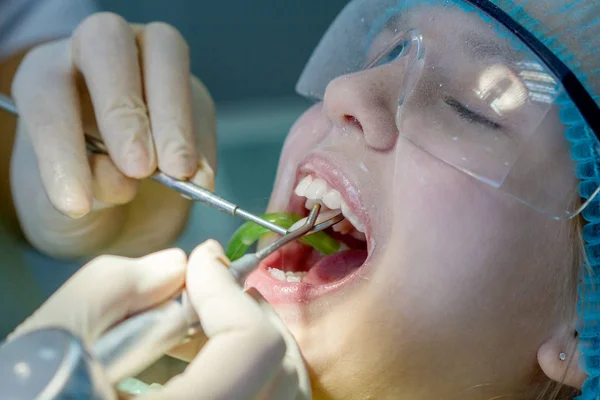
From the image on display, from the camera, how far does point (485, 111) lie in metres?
0.88

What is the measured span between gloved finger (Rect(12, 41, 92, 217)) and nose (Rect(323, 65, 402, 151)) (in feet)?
1.43

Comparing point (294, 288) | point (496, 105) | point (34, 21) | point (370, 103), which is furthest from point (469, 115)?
point (34, 21)

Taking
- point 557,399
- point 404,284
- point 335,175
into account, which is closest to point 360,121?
point 335,175

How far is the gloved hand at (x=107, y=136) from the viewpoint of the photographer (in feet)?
3.62

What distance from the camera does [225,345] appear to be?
2.55 ft

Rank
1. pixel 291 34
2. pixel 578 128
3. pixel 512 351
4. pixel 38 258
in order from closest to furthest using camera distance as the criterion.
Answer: pixel 578 128 < pixel 512 351 < pixel 38 258 < pixel 291 34

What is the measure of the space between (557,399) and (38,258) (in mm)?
1129

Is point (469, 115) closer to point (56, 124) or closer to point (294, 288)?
point (294, 288)

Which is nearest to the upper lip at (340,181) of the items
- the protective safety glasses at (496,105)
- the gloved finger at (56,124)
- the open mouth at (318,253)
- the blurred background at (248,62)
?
the open mouth at (318,253)

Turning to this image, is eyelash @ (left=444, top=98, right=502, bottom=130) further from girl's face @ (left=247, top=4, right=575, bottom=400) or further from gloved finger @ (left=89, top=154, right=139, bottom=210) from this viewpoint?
gloved finger @ (left=89, top=154, right=139, bottom=210)

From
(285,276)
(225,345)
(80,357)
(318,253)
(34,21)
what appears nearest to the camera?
(80,357)

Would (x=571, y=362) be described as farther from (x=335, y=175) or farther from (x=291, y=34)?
(x=291, y=34)

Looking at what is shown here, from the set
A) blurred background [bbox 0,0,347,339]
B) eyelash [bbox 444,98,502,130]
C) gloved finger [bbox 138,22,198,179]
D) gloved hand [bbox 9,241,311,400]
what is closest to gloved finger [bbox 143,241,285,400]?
gloved hand [bbox 9,241,311,400]

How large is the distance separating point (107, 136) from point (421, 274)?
59 cm
